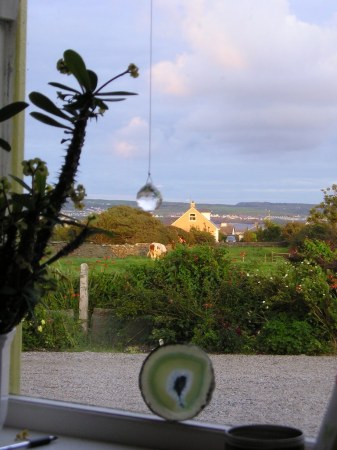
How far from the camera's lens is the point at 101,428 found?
1.62 metres

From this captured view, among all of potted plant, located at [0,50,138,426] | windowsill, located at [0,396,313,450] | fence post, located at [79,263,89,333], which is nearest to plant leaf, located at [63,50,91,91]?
potted plant, located at [0,50,138,426]

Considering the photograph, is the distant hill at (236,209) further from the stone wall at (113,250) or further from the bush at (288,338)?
the bush at (288,338)

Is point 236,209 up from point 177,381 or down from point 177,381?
up

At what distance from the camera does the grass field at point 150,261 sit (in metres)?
1.81

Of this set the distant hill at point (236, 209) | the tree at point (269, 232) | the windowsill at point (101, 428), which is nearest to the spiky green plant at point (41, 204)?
the distant hill at point (236, 209)

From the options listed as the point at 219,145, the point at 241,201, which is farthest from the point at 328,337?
the point at 219,145

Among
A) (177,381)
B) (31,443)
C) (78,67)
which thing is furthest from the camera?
(31,443)

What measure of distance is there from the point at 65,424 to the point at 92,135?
721 mm

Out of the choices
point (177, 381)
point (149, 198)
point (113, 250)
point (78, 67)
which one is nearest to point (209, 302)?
point (113, 250)

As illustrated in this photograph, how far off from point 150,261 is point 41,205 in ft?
2.49

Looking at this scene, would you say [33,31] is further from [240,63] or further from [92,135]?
[240,63]

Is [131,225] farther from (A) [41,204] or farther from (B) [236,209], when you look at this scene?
(A) [41,204]

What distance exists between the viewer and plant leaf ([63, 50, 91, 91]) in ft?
4.24

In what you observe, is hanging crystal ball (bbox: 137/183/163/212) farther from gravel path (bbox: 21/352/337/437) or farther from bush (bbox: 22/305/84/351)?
bush (bbox: 22/305/84/351)
